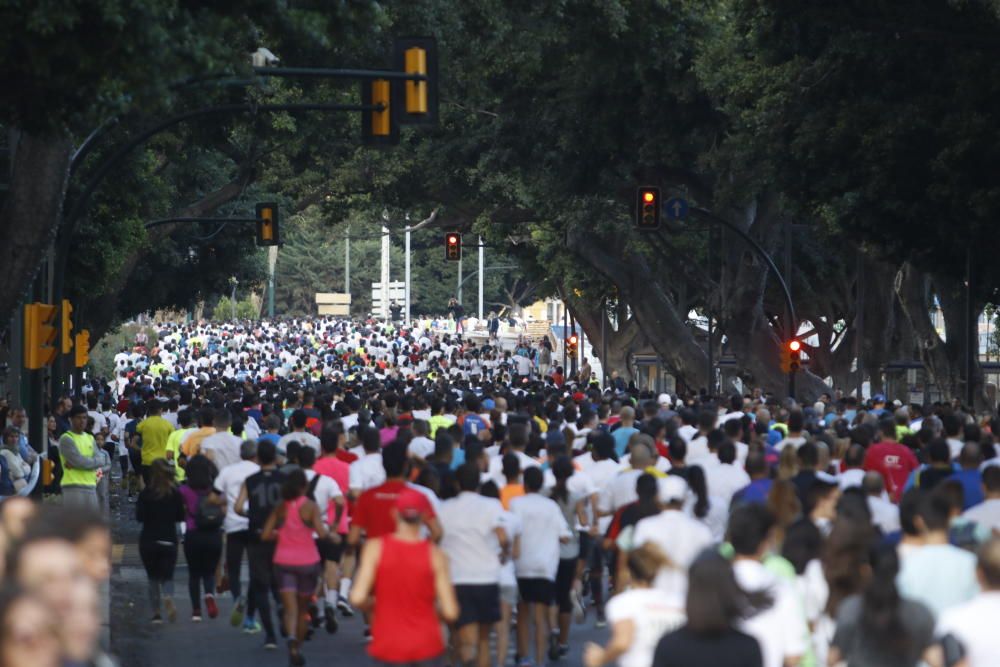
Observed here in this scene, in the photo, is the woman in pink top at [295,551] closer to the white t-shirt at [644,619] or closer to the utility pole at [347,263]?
the white t-shirt at [644,619]

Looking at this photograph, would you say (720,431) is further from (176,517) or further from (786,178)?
(786,178)

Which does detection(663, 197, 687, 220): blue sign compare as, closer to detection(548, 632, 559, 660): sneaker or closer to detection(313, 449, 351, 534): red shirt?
detection(313, 449, 351, 534): red shirt

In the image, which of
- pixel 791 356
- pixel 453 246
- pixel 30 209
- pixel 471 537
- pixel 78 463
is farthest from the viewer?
pixel 453 246

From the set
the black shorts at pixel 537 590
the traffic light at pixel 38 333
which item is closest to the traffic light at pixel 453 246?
the traffic light at pixel 38 333

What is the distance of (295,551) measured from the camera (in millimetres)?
13672

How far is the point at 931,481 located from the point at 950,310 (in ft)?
79.9

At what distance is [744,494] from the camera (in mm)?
12438

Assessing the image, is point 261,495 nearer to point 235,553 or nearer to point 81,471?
point 235,553

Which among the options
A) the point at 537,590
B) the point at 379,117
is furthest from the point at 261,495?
the point at 379,117

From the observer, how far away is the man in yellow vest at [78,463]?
19.2 metres

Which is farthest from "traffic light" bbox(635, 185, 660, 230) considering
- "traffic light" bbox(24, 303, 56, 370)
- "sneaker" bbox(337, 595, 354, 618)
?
"sneaker" bbox(337, 595, 354, 618)

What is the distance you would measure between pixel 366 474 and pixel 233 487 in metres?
1.13

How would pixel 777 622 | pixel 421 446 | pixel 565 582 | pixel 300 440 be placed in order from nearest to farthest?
1. pixel 777 622
2. pixel 565 582
3. pixel 421 446
4. pixel 300 440

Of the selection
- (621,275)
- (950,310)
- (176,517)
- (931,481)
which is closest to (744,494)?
(931,481)
